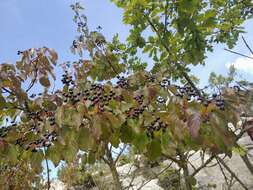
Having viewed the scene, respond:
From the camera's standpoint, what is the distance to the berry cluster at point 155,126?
7.34ft

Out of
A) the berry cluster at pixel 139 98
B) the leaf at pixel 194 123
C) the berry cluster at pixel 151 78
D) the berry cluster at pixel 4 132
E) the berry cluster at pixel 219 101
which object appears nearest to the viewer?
the leaf at pixel 194 123

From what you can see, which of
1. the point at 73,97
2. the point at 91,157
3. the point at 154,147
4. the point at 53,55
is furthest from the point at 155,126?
the point at 53,55

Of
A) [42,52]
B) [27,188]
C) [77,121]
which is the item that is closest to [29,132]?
[77,121]

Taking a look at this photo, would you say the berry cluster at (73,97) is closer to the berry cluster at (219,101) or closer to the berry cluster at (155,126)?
the berry cluster at (155,126)

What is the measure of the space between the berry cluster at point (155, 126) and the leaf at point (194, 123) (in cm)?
27

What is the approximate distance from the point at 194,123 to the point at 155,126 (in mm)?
371

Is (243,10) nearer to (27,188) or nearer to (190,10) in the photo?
(190,10)

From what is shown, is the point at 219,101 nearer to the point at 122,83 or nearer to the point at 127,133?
the point at 127,133

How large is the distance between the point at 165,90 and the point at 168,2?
2137 millimetres

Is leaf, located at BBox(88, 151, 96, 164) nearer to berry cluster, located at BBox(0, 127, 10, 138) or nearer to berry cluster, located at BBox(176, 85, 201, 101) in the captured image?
berry cluster, located at BBox(0, 127, 10, 138)

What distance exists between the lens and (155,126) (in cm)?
227

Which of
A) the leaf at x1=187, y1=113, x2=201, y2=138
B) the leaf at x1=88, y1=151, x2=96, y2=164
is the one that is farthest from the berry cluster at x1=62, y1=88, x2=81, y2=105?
the leaf at x1=187, y1=113, x2=201, y2=138

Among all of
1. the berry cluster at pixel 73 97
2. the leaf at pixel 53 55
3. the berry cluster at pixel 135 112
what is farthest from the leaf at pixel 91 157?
the leaf at pixel 53 55

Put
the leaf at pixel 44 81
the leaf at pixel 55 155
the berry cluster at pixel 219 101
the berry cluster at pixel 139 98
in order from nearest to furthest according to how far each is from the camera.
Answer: the berry cluster at pixel 219 101 → the leaf at pixel 55 155 → the berry cluster at pixel 139 98 → the leaf at pixel 44 81
